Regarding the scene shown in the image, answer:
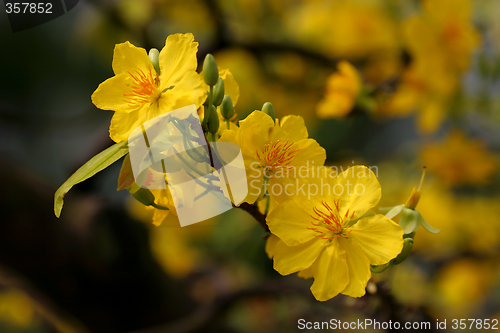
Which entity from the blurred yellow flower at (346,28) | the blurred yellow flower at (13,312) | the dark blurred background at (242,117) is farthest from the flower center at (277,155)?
the blurred yellow flower at (13,312)

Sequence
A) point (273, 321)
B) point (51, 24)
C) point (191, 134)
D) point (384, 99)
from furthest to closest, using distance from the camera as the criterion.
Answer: point (51, 24) < point (273, 321) < point (384, 99) < point (191, 134)

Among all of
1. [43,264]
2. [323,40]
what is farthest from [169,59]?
[323,40]

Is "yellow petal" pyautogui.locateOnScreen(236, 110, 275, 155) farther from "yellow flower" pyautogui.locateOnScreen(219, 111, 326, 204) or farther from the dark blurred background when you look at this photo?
the dark blurred background

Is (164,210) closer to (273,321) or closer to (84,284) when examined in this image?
(84,284)

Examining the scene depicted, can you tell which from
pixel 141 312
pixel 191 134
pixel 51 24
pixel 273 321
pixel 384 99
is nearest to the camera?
pixel 191 134

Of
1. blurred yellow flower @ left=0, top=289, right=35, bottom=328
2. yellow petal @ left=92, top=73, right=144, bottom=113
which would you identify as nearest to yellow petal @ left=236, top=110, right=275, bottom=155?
yellow petal @ left=92, top=73, right=144, bottom=113

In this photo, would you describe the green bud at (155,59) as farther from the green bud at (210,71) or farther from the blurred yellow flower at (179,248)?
the blurred yellow flower at (179,248)
